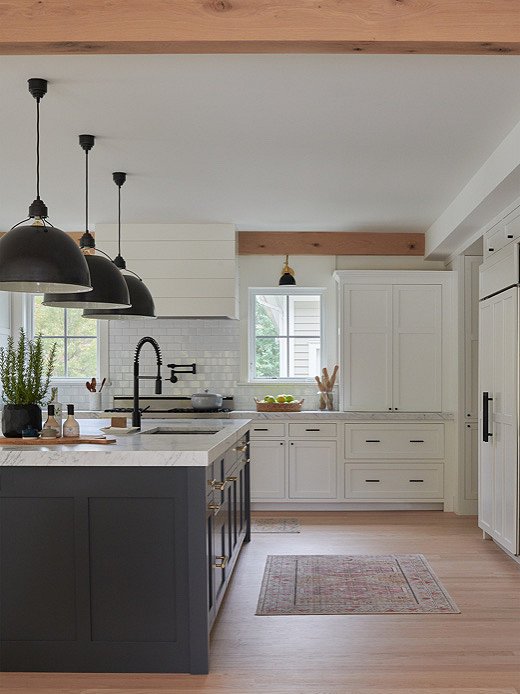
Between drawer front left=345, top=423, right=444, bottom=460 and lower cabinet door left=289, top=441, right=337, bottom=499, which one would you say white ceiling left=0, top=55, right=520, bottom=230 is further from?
lower cabinet door left=289, top=441, right=337, bottom=499

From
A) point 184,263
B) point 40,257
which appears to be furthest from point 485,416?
point 40,257

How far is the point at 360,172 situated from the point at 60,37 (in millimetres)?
3009

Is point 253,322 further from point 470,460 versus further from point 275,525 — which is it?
point 470,460

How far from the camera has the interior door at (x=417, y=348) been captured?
742 cm

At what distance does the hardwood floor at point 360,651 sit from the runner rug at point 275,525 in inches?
40.1

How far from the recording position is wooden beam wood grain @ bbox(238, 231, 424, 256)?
25.3 ft

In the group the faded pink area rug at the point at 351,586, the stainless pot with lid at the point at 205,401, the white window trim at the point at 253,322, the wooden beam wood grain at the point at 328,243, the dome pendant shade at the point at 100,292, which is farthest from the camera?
the white window trim at the point at 253,322

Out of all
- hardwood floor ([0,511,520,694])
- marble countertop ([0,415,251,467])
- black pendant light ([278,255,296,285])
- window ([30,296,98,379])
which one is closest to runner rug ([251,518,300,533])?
hardwood floor ([0,511,520,694])

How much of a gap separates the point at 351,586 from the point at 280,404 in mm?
2834

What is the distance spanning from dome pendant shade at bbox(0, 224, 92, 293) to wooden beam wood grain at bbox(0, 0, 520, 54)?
0.77 m

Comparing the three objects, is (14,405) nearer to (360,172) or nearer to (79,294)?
(79,294)

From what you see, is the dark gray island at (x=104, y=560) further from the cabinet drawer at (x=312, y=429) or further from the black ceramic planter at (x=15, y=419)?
the cabinet drawer at (x=312, y=429)

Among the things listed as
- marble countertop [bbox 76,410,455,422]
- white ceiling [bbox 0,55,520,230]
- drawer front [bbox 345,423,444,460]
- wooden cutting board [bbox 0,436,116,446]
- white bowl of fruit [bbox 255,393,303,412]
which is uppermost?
white ceiling [bbox 0,55,520,230]

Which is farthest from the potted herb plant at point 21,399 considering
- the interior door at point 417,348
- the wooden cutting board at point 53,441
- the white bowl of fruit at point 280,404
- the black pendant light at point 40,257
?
the interior door at point 417,348
